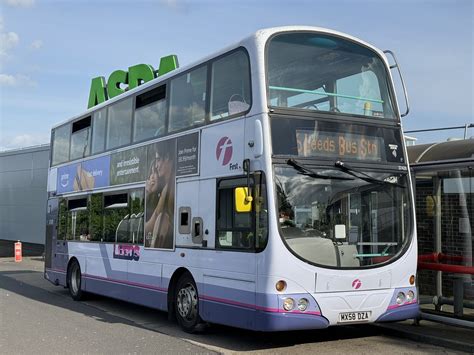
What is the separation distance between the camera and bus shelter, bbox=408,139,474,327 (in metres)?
8.82

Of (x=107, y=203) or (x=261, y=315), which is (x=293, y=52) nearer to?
(x=261, y=315)

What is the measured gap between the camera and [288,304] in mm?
6848

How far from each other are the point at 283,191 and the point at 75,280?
7877 millimetres

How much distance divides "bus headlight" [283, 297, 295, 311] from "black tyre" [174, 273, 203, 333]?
6.36 feet

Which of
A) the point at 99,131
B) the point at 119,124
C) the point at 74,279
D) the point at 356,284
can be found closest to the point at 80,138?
the point at 99,131

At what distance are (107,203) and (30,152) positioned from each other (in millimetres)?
23516

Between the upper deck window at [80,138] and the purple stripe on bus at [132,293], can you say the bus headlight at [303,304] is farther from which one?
the upper deck window at [80,138]

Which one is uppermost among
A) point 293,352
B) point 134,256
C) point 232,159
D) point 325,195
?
point 232,159

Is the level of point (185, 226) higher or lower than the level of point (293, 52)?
lower

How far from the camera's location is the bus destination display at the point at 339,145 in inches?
291

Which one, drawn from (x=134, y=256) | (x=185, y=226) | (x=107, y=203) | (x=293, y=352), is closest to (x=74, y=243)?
(x=107, y=203)

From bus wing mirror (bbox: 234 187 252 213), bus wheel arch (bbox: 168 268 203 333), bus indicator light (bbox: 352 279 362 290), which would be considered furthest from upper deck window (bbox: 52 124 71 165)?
bus indicator light (bbox: 352 279 362 290)

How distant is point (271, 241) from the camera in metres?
6.91

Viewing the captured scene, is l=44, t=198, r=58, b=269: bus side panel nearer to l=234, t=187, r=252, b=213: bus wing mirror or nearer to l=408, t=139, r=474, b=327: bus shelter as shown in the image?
l=234, t=187, r=252, b=213: bus wing mirror
